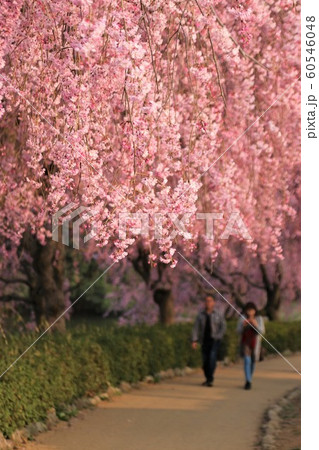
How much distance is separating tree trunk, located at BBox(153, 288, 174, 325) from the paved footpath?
22.8 ft

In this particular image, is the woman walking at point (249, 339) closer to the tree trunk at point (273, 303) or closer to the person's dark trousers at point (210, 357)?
the person's dark trousers at point (210, 357)

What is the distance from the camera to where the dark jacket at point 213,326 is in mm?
15352

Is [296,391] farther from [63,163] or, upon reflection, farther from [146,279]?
[63,163]

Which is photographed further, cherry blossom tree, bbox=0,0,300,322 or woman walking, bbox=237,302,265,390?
woman walking, bbox=237,302,265,390

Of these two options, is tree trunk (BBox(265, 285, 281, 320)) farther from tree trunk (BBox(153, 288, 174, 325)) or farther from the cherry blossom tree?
the cherry blossom tree

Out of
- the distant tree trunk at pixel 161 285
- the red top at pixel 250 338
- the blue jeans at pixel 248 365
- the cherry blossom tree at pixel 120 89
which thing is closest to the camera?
the cherry blossom tree at pixel 120 89

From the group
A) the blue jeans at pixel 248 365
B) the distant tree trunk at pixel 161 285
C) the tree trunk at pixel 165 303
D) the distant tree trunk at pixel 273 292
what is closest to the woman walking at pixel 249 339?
the blue jeans at pixel 248 365

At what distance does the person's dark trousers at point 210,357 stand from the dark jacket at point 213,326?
15cm

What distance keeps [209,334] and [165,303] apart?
25.4 feet

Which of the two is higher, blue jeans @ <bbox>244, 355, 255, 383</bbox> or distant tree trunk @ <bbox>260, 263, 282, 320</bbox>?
distant tree trunk @ <bbox>260, 263, 282, 320</bbox>

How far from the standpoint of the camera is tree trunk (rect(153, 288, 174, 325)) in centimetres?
2291

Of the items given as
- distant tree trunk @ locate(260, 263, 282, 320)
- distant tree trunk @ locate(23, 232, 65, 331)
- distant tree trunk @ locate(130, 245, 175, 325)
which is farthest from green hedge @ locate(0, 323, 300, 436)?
distant tree trunk @ locate(260, 263, 282, 320)

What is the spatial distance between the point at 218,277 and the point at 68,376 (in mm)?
15252

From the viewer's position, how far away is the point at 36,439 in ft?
31.1
